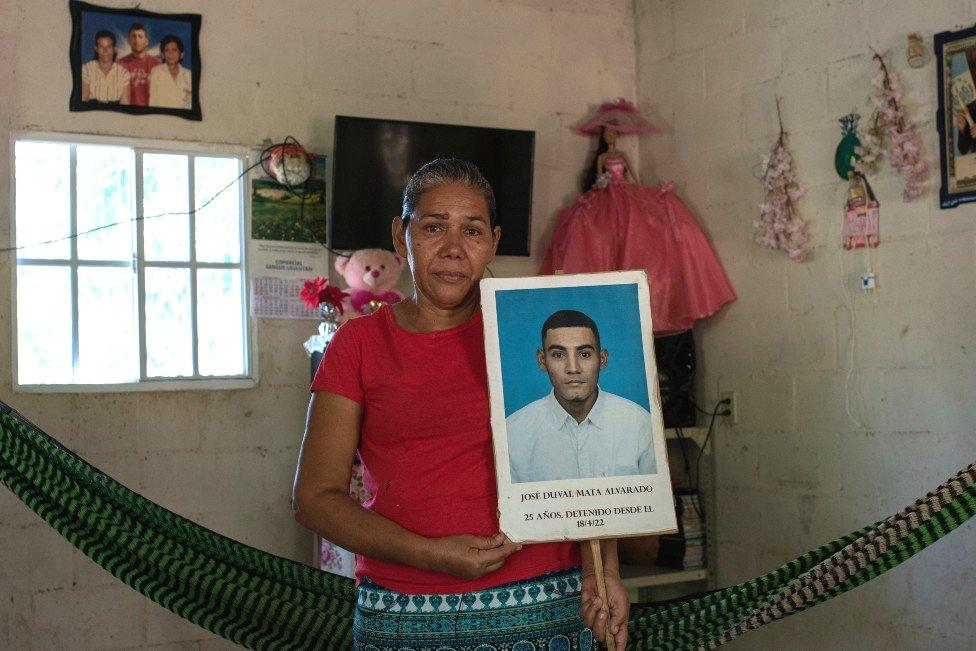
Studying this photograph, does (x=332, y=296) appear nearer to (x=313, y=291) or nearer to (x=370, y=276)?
(x=313, y=291)

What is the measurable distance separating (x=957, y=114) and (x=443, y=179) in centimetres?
199

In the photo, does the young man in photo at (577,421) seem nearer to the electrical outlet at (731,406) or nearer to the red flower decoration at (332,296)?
the red flower decoration at (332,296)

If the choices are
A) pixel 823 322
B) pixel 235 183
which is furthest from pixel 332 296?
pixel 823 322

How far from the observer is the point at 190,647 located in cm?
341

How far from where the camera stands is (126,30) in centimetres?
341

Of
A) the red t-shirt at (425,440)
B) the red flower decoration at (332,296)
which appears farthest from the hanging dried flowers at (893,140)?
the red t-shirt at (425,440)

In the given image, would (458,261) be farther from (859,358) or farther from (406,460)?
(859,358)

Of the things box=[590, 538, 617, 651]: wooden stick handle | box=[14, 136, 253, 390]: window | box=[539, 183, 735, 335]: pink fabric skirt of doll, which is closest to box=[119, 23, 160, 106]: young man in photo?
box=[14, 136, 253, 390]: window

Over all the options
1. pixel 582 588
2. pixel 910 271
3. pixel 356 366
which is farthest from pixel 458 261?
pixel 910 271

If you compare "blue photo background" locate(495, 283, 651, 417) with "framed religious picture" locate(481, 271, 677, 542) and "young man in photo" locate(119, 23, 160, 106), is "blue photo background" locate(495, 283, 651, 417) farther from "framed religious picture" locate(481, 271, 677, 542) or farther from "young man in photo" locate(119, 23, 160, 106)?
"young man in photo" locate(119, 23, 160, 106)

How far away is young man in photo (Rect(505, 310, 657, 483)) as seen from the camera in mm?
1542

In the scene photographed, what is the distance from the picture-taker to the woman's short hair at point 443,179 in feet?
5.37

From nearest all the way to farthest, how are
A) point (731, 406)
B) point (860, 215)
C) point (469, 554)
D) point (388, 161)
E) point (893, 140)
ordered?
1. point (469, 554)
2. point (893, 140)
3. point (860, 215)
4. point (388, 161)
5. point (731, 406)

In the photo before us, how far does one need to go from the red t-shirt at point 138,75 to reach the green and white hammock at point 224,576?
160 centimetres
